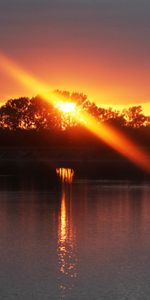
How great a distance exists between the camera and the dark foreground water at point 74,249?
16156mm

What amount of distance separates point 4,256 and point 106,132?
124214mm

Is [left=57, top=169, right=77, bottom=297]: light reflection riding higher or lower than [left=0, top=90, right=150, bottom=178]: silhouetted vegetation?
lower

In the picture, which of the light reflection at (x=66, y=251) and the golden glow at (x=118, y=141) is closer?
the light reflection at (x=66, y=251)

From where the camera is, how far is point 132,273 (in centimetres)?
1775

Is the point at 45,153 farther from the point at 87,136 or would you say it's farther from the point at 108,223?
the point at 108,223

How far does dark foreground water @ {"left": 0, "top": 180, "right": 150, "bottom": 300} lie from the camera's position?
16156mm

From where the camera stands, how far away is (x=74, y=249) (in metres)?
21.2

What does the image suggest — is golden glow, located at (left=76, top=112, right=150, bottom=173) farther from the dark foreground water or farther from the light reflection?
the light reflection

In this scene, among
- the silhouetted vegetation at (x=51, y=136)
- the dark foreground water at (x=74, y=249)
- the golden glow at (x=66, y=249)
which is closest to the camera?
the dark foreground water at (x=74, y=249)

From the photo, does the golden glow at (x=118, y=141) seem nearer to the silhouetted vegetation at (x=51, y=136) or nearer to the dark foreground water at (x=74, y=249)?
the silhouetted vegetation at (x=51, y=136)

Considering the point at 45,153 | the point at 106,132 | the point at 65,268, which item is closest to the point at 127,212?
the point at 65,268

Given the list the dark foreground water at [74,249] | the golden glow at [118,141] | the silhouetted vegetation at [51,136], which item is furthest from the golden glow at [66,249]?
the golden glow at [118,141]

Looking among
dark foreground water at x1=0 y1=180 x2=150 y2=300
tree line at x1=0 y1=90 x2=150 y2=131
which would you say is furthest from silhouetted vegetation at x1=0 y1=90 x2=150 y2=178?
dark foreground water at x1=0 y1=180 x2=150 y2=300

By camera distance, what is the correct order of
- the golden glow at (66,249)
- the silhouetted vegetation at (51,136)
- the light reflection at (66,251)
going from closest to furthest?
1. the light reflection at (66,251)
2. the golden glow at (66,249)
3. the silhouetted vegetation at (51,136)
